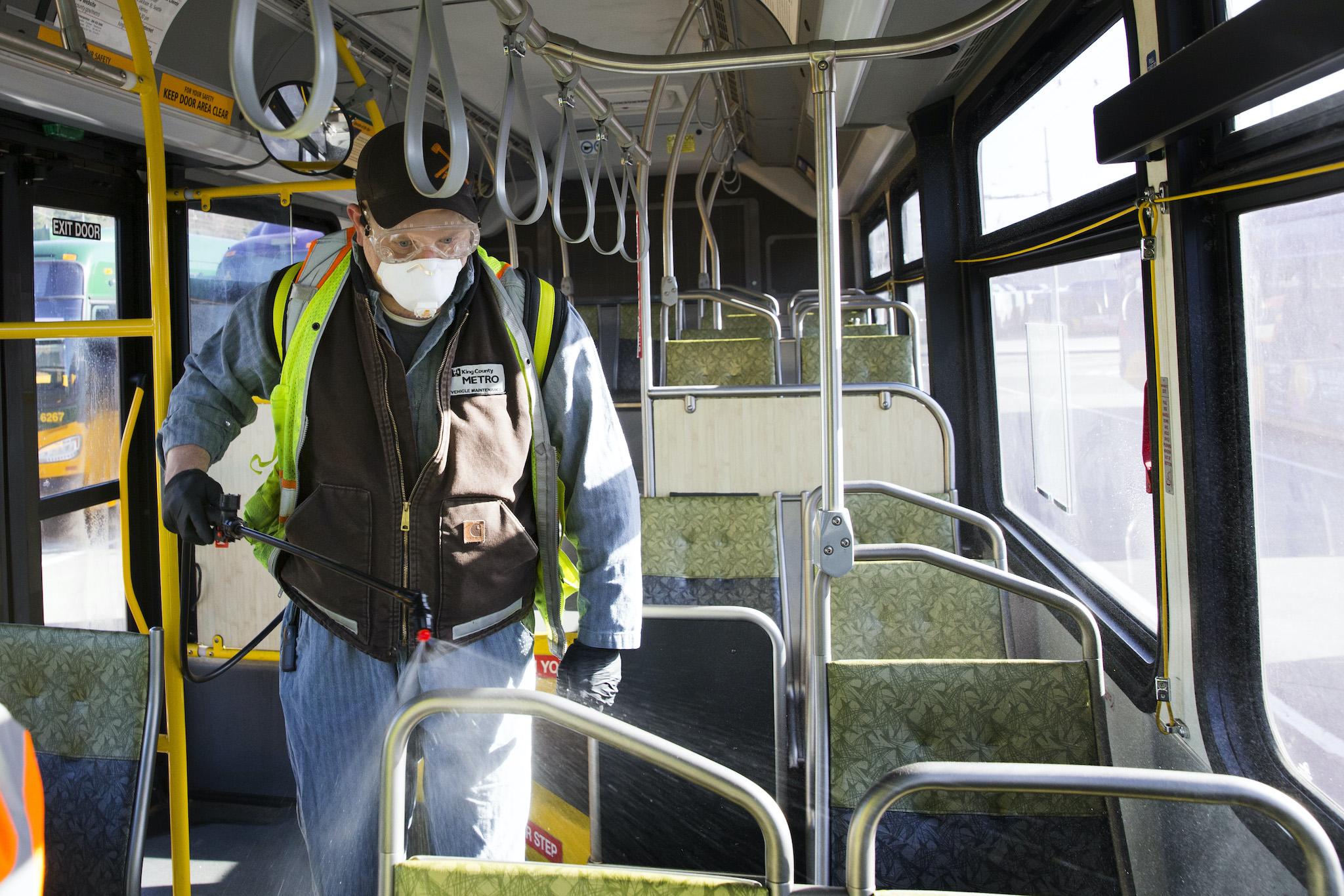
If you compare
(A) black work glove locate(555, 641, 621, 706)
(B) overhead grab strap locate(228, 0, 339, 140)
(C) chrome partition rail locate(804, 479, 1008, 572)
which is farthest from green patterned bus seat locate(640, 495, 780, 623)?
(B) overhead grab strap locate(228, 0, 339, 140)

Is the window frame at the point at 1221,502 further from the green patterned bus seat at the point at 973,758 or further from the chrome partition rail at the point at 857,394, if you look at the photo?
the chrome partition rail at the point at 857,394

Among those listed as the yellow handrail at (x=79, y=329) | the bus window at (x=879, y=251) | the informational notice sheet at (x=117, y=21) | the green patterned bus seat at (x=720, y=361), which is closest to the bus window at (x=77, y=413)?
the informational notice sheet at (x=117, y=21)

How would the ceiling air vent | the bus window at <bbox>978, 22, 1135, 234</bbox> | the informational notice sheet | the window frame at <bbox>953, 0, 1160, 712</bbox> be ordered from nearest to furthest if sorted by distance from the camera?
the window frame at <bbox>953, 0, 1160, 712</bbox>, the bus window at <bbox>978, 22, 1135, 234</bbox>, the informational notice sheet, the ceiling air vent

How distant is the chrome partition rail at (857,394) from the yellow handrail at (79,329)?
6.39ft

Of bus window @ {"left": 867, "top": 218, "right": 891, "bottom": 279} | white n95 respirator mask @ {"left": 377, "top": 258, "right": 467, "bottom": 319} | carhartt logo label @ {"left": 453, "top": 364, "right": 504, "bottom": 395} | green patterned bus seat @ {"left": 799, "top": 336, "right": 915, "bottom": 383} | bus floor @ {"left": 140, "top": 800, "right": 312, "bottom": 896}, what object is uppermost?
bus window @ {"left": 867, "top": 218, "right": 891, "bottom": 279}

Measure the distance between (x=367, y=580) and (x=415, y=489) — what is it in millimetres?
155

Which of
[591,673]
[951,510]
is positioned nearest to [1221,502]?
[951,510]

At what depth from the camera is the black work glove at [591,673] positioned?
1620 millimetres

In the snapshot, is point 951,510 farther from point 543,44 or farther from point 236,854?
point 236,854

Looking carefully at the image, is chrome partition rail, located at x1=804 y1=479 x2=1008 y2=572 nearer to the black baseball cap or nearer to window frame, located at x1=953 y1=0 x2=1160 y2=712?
window frame, located at x1=953 y1=0 x2=1160 y2=712

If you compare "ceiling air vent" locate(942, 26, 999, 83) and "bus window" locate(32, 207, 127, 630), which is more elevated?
"ceiling air vent" locate(942, 26, 999, 83)

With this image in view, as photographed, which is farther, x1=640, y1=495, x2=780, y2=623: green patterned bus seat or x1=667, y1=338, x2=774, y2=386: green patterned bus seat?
x1=667, y1=338, x2=774, y2=386: green patterned bus seat

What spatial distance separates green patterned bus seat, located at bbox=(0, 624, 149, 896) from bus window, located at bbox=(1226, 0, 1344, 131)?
6.31 feet

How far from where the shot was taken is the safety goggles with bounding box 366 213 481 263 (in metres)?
1.50
